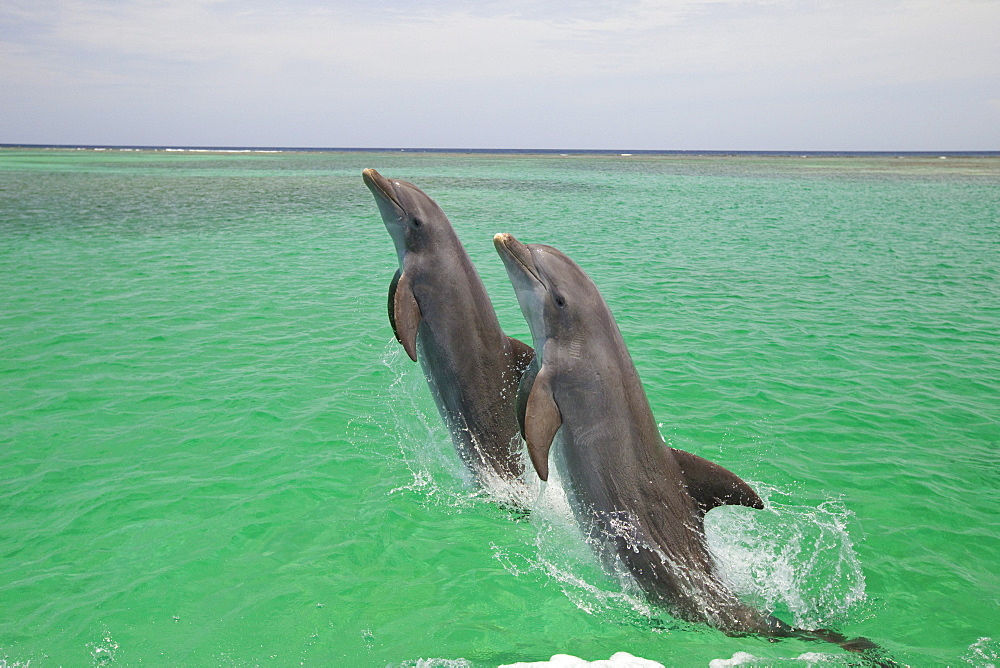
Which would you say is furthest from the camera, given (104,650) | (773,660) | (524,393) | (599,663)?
(524,393)

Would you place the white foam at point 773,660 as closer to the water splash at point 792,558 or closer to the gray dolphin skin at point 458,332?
the water splash at point 792,558

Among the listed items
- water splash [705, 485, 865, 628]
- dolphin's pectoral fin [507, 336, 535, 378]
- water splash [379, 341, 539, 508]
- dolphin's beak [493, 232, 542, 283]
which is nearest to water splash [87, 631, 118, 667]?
water splash [379, 341, 539, 508]

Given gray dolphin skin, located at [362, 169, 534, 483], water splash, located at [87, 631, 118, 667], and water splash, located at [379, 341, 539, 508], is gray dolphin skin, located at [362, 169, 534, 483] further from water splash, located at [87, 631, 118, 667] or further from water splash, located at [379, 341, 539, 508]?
water splash, located at [87, 631, 118, 667]

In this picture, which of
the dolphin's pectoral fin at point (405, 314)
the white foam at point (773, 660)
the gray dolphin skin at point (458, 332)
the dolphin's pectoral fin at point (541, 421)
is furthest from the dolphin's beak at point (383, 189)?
the white foam at point (773, 660)

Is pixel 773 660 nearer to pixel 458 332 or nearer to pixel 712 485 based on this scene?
pixel 712 485

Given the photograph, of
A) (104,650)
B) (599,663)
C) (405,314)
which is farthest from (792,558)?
(104,650)

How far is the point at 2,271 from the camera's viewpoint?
1725cm

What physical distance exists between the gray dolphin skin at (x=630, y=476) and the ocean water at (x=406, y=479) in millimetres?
215

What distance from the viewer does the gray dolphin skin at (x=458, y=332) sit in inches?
265

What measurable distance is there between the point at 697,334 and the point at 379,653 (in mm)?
9059

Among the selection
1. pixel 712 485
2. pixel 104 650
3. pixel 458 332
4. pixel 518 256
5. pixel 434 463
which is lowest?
pixel 104 650

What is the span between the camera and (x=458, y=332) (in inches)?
266

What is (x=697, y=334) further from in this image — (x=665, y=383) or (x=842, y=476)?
(x=842, y=476)

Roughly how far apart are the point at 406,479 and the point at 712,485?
136 inches
